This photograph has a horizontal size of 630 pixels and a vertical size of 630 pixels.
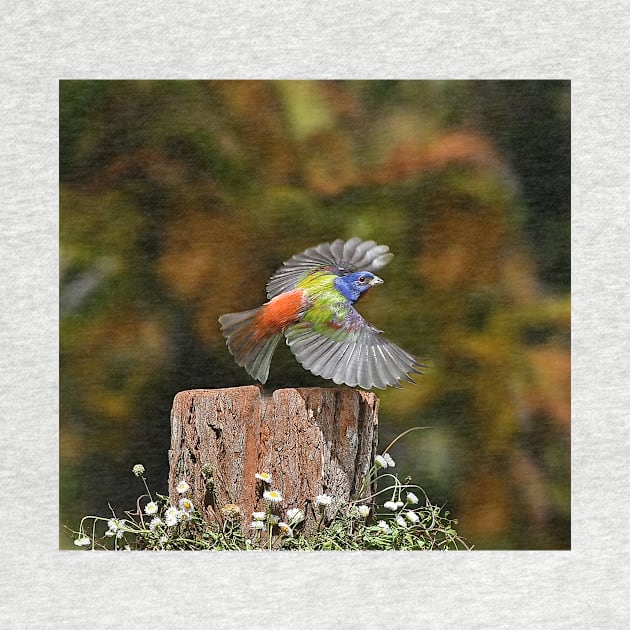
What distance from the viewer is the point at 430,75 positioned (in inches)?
189

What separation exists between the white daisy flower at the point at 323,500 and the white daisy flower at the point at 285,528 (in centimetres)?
15

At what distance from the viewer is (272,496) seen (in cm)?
452

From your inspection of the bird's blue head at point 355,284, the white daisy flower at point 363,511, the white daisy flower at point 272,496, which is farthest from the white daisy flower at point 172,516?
the bird's blue head at point 355,284

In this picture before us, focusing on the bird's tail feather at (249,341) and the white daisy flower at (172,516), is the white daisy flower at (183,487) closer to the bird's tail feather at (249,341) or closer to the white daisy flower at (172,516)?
the white daisy flower at (172,516)

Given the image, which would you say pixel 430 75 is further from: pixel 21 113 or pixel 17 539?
pixel 17 539

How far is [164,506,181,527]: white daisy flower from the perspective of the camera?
15.3ft

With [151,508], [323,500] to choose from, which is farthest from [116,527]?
[323,500]

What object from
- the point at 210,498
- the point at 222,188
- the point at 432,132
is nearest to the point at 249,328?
the point at 210,498

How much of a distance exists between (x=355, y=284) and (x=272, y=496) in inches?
38.3

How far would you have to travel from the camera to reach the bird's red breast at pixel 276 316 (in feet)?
15.6

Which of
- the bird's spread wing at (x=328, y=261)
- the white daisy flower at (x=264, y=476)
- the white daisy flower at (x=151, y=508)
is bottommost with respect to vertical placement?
the white daisy flower at (x=151, y=508)

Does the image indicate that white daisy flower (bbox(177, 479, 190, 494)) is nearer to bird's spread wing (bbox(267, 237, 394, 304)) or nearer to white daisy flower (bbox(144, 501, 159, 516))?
white daisy flower (bbox(144, 501, 159, 516))

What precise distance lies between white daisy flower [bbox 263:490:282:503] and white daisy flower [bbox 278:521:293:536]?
94 mm

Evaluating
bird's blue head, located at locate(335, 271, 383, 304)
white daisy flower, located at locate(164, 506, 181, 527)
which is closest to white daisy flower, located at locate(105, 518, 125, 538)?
white daisy flower, located at locate(164, 506, 181, 527)
